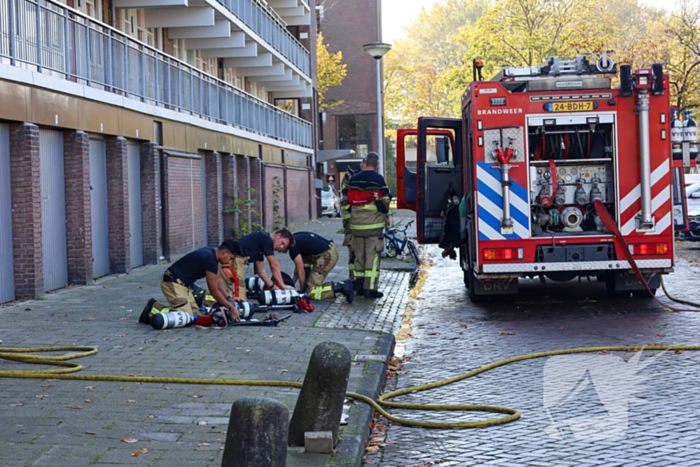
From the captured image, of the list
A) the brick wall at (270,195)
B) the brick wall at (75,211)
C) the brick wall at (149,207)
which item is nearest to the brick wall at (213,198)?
the brick wall at (149,207)

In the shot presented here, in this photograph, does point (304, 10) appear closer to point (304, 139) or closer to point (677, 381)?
point (304, 139)

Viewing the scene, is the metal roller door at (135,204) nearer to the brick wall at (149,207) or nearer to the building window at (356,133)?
the brick wall at (149,207)

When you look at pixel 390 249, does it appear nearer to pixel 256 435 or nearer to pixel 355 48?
pixel 256 435

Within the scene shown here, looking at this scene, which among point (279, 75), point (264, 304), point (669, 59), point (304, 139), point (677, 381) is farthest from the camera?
point (304, 139)

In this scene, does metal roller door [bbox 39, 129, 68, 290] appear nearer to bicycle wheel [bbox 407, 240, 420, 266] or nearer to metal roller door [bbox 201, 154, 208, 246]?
bicycle wheel [bbox 407, 240, 420, 266]

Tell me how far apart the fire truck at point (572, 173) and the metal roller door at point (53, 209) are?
261 inches

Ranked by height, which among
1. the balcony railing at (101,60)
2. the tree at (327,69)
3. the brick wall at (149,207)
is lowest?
the brick wall at (149,207)

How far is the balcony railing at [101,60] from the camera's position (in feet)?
38.7

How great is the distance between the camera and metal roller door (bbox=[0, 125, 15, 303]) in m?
11.3

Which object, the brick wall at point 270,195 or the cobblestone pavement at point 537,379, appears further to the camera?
the brick wall at point 270,195

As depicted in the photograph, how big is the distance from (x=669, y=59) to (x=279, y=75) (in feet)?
55.4

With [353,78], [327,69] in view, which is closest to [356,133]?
[353,78]

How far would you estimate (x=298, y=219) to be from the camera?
35281 millimetres

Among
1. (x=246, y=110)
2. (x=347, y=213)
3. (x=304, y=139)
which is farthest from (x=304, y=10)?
(x=347, y=213)
